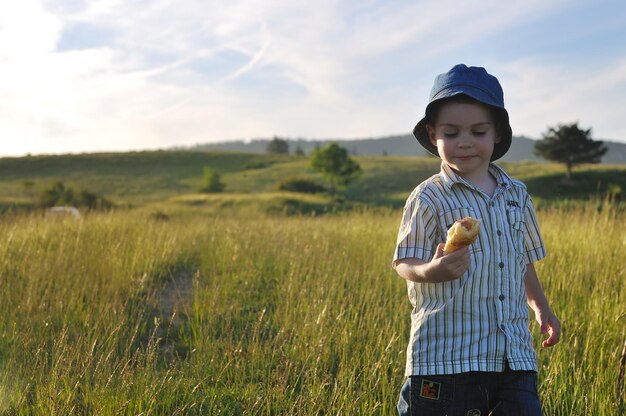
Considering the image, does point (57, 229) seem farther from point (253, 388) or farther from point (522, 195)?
point (522, 195)

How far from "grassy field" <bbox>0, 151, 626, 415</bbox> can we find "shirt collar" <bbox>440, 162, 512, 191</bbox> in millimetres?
988

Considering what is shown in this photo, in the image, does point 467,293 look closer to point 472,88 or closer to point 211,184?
point 472,88

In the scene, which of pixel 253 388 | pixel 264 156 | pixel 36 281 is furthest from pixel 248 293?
pixel 264 156

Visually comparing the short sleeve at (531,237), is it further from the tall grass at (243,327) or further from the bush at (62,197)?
the bush at (62,197)

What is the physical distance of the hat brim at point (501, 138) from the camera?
2090mm

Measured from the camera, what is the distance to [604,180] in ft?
158

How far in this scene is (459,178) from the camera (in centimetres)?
202

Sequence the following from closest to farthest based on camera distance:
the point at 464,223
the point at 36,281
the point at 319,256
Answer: the point at 464,223
the point at 36,281
the point at 319,256

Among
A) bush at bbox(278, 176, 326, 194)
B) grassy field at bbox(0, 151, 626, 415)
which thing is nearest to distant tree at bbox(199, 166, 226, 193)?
bush at bbox(278, 176, 326, 194)

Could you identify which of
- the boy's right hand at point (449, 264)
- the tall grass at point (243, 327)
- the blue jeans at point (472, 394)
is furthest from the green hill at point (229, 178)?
the boy's right hand at point (449, 264)

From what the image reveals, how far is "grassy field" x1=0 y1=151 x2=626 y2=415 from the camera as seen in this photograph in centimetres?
274

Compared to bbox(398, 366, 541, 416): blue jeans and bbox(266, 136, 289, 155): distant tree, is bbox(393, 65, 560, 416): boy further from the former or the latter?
bbox(266, 136, 289, 155): distant tree

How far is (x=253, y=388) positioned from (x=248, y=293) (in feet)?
6.33

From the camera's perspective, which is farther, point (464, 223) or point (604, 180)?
point (604, 180)
